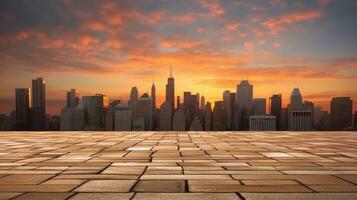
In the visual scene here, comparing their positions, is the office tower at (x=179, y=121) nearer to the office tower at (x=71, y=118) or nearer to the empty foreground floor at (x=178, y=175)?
the office tower at (x=71, y=118)

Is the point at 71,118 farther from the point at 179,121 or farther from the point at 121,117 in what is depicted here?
the point at 179,121

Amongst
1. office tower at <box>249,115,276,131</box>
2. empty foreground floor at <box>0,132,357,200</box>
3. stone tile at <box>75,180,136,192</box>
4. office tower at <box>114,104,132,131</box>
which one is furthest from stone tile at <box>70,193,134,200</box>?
office tower at <box>249,115,276,131</box>

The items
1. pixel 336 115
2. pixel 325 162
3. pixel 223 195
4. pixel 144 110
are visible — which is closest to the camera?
pixel 223 195

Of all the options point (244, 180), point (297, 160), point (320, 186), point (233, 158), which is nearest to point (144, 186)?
point (244, 180)

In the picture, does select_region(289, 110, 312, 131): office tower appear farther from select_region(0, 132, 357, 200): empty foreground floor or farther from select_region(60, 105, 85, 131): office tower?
select_region(0, 132, 357, 200): empty foreground floor

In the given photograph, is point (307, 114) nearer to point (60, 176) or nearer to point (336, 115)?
point (336, 115)

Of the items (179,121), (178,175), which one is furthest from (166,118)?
(178,175)

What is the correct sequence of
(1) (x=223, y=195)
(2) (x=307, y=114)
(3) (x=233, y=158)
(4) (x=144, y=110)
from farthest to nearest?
(4) (x=144, y=110)
(2) (x=307, y=114)
(3) (x=233, y=158)
(1) (x=223, y=195)
